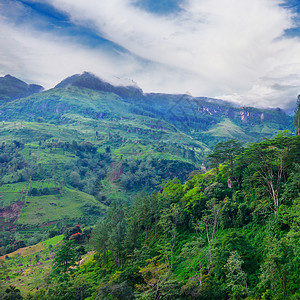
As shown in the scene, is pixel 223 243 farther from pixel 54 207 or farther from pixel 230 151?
pixel 54 207

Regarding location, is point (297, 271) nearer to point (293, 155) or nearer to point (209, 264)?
point (209, 264)

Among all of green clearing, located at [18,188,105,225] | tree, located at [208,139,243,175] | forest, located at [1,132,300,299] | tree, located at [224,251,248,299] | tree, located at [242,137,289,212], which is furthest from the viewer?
green clearing, located at [18,188,105,225]

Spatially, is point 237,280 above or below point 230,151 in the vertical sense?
below

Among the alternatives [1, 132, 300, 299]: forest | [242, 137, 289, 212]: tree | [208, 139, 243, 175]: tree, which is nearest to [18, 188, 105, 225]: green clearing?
[1, 132, 300, 299]: forest

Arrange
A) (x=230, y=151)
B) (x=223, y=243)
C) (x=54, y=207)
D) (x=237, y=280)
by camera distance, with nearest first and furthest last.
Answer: (x=237, y=280)
(x=223, y=243)
(x=230, y=151)
(x=54, y=207)

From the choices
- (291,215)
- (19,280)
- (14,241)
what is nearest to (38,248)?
(14,241)

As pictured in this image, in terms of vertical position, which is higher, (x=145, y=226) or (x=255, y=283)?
(x=255, y=283)

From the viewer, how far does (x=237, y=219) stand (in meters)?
36.8

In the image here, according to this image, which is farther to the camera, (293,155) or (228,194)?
(228,194)

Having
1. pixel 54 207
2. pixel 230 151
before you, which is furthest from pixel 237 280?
pixel 54 207

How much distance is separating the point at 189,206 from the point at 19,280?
65499 mm

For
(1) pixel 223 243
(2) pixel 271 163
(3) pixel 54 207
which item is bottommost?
(3) pixel 54 207

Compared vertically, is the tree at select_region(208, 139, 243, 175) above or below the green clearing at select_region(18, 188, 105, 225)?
above

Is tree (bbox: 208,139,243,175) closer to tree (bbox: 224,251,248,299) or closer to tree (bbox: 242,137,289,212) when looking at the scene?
tree (bbox: 242,137,289,212)
